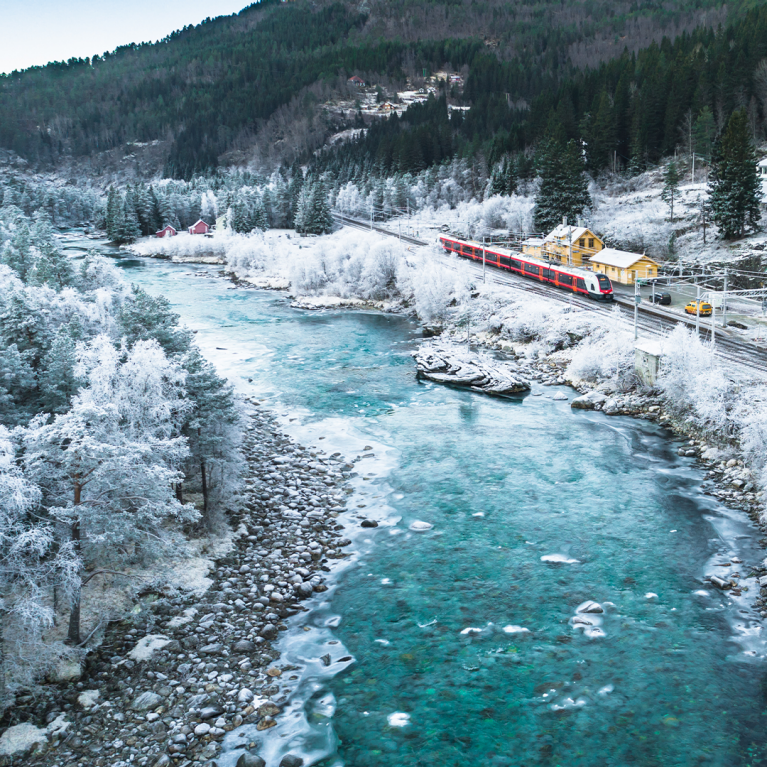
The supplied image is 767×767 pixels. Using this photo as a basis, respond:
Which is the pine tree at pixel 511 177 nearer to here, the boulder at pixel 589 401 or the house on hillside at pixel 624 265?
the house on hillside at pixel 624 265

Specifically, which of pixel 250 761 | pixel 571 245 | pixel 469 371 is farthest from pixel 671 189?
pixel 250 761

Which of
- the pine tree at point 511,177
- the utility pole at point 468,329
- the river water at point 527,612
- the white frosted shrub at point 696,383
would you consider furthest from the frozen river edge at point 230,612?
the pine tree at point 511,177

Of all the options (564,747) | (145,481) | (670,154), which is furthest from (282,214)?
(564,747)

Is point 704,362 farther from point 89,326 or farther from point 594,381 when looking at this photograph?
point 89,326

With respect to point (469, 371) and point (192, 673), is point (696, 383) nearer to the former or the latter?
point (469, 371)

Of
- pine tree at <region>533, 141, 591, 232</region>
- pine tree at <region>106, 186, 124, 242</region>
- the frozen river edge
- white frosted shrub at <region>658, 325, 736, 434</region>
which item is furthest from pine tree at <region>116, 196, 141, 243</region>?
white frosted shrub at <region>658, 325, 736, 434</region>
